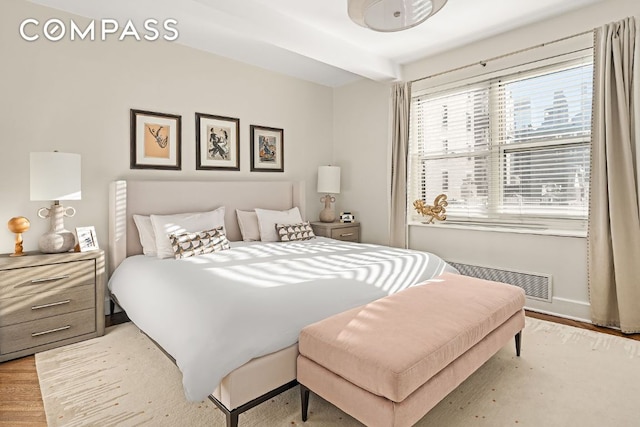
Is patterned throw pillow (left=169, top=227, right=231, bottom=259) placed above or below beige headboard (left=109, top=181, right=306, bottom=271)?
below

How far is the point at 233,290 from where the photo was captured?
1.97m

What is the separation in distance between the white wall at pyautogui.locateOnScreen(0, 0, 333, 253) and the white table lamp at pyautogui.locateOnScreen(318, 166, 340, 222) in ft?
2.54

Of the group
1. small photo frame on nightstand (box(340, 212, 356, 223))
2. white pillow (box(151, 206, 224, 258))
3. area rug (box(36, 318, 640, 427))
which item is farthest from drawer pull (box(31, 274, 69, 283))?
small photo frame on nightstand (box(340, 212, 356, 223))

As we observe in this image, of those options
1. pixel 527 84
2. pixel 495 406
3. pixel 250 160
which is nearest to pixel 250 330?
pixel 495 406

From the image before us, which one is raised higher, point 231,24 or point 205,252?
point 231,24

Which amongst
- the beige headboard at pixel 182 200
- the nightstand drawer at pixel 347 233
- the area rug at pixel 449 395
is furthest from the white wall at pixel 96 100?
the area rug at pixel 449 395

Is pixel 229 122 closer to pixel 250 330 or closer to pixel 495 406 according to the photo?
Answer: pixel 250 330

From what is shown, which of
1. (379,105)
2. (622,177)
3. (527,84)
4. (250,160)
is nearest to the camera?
(622,177)

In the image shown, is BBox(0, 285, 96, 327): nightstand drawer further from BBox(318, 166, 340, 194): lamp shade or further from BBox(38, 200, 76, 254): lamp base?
BBox(318, 166, 340, 194): lamp shade

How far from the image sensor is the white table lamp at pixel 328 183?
469 cm

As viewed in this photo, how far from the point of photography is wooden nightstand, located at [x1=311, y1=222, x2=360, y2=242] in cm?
451

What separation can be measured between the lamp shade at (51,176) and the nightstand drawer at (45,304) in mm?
706

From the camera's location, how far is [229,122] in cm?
407

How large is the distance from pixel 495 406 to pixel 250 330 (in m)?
1.35
